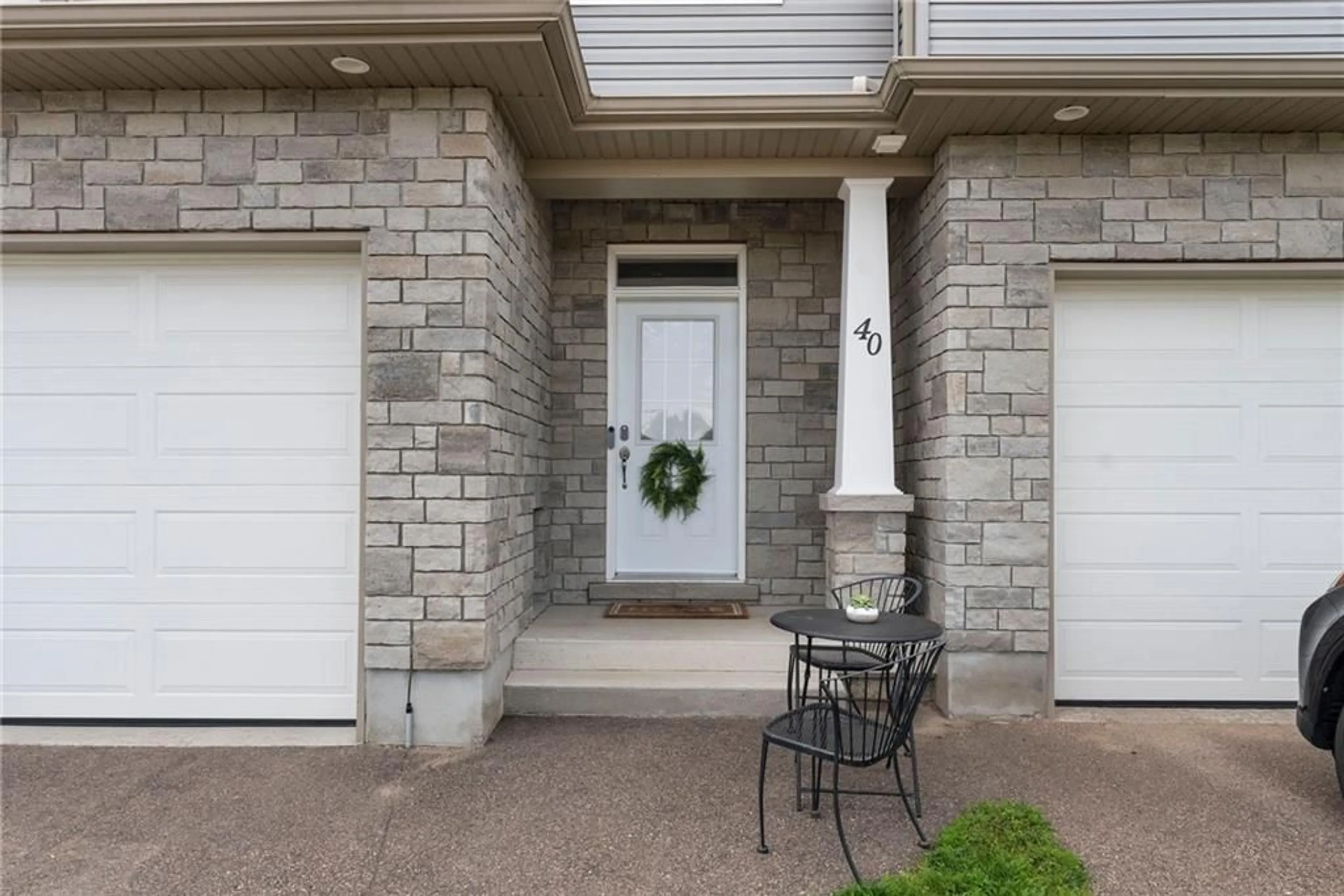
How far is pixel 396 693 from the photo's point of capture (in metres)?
3.46

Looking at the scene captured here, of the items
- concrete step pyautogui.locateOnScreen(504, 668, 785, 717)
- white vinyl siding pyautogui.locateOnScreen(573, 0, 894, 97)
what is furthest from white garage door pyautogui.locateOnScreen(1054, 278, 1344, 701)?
white vinyl siding pyautogui.locateOnScreen(573, 0, 894, 97)

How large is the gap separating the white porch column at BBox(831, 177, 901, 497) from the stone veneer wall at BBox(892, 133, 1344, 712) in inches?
14.2

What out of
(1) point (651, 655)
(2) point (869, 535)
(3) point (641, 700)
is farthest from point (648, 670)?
(2) point (869, 535)

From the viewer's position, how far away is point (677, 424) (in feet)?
16.8

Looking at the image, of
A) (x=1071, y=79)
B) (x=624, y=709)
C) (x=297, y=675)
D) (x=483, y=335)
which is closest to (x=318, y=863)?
(x=297, y=675)

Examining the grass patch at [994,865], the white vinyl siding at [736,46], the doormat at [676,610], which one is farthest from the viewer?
the doormat at [676,610]

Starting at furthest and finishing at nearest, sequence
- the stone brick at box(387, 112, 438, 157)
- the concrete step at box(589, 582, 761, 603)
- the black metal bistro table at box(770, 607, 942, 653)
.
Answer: the concrete step at box(589, 582, 761, 603), the stone brick at box(387, 112, 438, 157), the black metal bistro table at box(770, 607, 942, 653)

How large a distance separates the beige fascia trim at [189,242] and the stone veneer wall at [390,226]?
0.04 metres

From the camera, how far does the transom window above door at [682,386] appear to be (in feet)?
16.8

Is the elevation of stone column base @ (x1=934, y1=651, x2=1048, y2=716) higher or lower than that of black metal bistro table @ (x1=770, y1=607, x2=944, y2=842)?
lower

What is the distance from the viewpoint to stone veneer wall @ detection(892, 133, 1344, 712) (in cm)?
384

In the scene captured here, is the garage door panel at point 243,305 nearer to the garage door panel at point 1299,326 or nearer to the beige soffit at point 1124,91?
the beige soffit at point 1124,91

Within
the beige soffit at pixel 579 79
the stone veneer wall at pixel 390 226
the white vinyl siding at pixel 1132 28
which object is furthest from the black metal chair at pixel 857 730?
the white vinyl siding at pixel 1132 28

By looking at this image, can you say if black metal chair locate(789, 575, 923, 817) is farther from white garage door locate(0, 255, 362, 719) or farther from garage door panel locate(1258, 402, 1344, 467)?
white garage door locate(0, 255, 362, 719)
